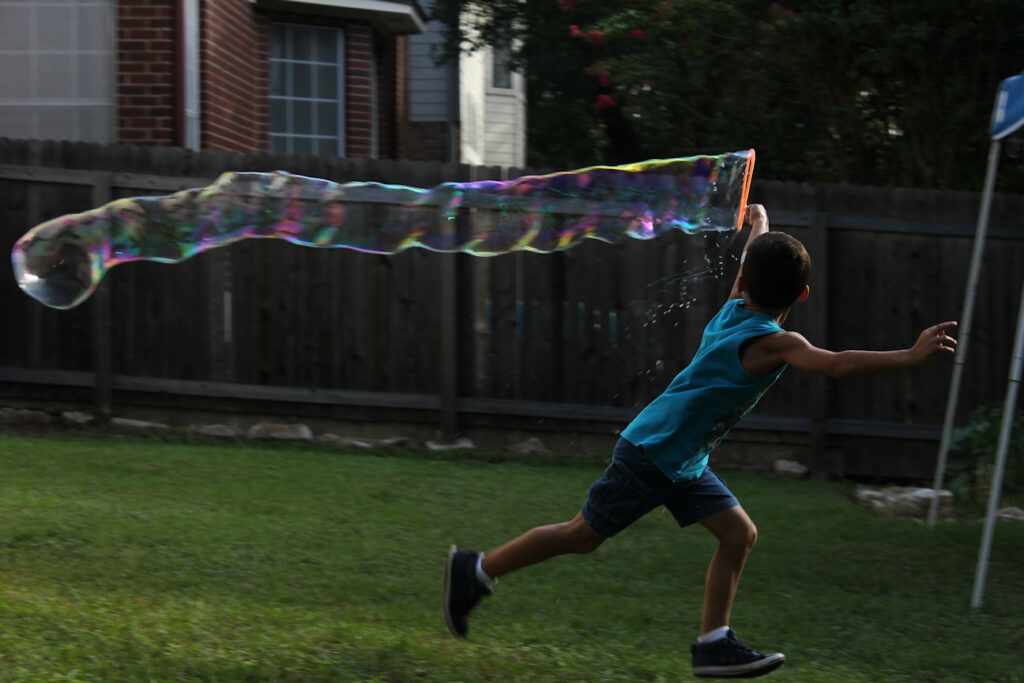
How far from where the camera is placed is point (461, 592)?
424 centimetres

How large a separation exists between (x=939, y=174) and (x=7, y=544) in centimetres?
847

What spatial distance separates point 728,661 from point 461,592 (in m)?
0.99

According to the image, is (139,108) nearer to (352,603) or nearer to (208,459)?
(208,459)

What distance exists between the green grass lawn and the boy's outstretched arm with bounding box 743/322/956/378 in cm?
128

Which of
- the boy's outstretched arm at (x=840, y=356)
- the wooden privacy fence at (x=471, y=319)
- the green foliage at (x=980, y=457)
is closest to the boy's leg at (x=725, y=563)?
the boy's outstretched arm at (x=840, y=356)

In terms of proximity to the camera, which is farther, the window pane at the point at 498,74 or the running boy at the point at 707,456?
the window pane at the point at 498,74

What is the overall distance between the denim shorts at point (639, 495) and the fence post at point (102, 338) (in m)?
5.98

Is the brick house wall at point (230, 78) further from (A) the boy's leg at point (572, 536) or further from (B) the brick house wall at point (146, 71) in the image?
(A) the boy's leg at point (572, 536)

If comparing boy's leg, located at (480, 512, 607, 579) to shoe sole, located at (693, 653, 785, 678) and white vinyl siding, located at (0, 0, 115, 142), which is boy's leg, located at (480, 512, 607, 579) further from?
white vinyl siding, located at (0, 0, 115, 142)

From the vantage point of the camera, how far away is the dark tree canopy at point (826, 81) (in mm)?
9820

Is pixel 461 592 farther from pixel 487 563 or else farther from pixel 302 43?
pixel 302 43

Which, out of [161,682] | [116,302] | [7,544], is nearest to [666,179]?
[161,682]

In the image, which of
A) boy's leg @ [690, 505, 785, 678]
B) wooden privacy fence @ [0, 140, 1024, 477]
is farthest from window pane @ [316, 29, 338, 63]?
boy's leg @ [690, 505, 785, 678]

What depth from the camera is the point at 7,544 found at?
5.46m
